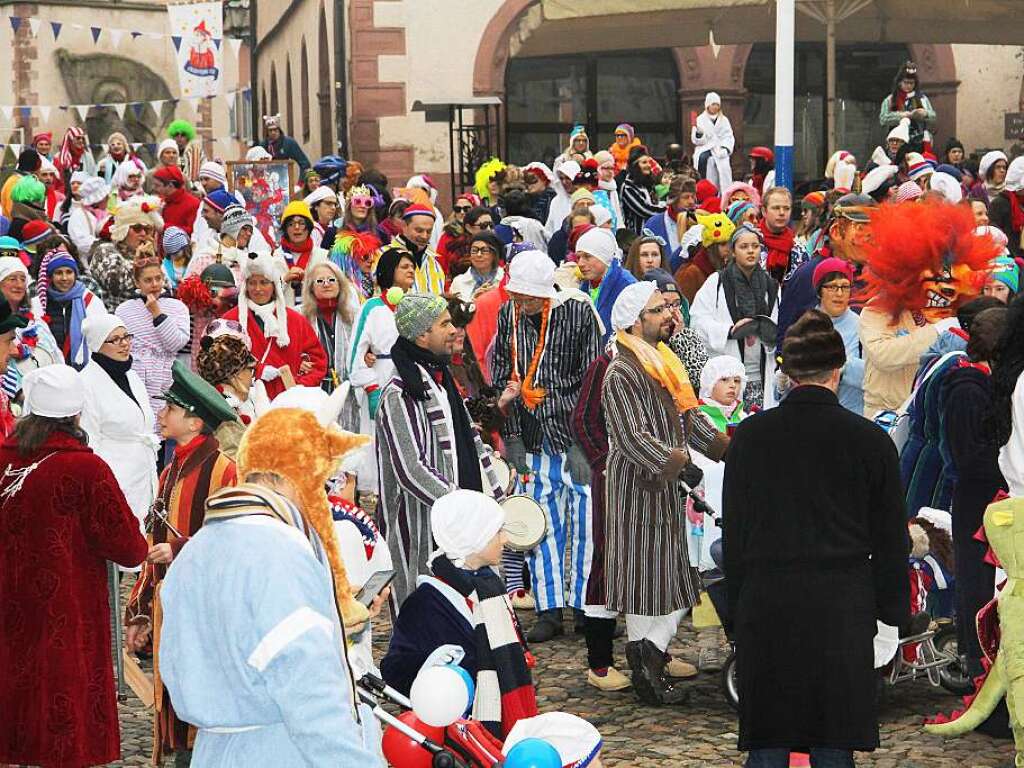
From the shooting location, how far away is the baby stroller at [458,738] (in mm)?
4633

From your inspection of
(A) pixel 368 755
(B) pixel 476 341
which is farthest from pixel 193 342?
(A) pixel 368 755

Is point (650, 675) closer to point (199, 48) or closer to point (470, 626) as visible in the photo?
point (470, 626)

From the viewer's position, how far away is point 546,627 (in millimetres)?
8703

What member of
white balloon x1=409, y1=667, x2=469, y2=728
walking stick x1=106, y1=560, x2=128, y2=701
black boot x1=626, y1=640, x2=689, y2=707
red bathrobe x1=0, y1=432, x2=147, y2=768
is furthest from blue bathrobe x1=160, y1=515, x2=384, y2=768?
black boot x1=626, y1=640, x2=689, y2=707

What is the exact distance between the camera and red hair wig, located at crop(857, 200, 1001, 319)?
26.1ft

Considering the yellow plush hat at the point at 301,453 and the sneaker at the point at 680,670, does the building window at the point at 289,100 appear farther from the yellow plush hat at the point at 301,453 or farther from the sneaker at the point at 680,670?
the yellow plush hat at the point at 301,453

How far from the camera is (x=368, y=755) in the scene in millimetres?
3498

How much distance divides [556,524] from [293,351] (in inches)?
74.3

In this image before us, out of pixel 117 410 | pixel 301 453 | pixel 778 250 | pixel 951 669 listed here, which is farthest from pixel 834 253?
pixel 301 453

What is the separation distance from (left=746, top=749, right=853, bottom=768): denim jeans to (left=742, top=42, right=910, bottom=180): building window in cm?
2379

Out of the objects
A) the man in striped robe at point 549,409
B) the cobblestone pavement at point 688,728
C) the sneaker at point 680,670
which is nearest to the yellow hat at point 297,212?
the man in striped robe at point 549,409

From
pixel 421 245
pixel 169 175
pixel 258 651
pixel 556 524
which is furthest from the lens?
pixel 169 175

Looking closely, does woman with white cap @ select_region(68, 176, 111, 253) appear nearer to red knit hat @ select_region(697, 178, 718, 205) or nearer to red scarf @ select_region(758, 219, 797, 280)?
red knit hat @ select_region(697, 178, 718, 205)

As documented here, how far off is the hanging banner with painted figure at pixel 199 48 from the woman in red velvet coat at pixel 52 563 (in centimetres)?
2364
